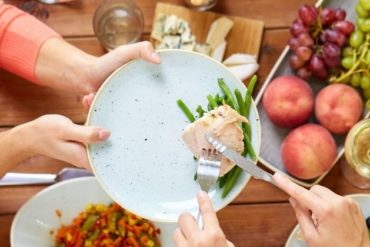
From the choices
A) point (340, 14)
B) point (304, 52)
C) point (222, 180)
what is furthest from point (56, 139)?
point (340, 14)

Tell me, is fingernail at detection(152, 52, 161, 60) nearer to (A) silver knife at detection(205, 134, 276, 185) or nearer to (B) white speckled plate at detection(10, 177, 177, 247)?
(A) silver knife at detection(205, 134, 276, 185)

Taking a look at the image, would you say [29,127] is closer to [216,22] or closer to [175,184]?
[175,184]

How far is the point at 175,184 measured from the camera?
0.99 metres

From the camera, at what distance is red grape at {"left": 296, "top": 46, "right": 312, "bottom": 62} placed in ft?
3.73

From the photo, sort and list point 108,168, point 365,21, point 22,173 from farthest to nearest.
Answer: point 22,173
point 365,21
point 108,168

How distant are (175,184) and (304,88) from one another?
374mm

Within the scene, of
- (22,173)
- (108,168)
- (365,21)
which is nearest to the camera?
(108,168)

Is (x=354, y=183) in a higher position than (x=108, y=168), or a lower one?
lower

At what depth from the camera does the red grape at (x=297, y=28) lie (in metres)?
1.15

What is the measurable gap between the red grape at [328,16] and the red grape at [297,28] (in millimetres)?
43

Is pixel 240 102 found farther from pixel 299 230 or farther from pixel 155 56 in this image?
pixel 299 230

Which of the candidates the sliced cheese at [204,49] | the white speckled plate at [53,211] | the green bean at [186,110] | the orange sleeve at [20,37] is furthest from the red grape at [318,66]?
the orange sleeve at [20,37]

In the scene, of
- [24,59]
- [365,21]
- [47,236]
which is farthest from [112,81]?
[365,21]

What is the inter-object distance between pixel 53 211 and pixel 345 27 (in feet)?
2.39
